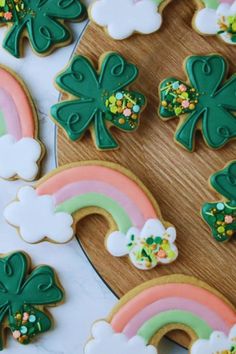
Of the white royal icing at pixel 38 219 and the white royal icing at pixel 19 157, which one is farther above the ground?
the white royal icing at pixel 19 157

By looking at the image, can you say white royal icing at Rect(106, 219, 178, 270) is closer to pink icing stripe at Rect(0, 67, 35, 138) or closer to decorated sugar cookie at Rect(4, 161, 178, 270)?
decorated sugar cookie at Rect(4, 161, 178, 270)

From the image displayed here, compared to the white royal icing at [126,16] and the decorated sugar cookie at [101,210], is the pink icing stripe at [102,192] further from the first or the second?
the white royal icing at [126,16]

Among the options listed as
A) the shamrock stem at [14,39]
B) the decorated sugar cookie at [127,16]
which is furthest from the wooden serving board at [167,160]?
the shamrock stem at [14,39]

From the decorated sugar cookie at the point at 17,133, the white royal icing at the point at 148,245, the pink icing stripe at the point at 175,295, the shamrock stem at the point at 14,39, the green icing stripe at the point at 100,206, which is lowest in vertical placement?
the pink icing stripe at the point at 175,295

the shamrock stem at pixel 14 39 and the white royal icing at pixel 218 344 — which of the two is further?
the shamrock stem at pixel 14 39

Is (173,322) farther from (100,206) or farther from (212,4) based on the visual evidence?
(212,4)
